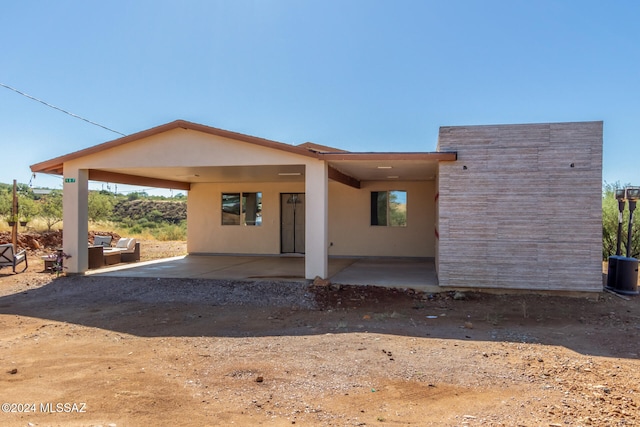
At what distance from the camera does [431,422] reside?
3.63 metres

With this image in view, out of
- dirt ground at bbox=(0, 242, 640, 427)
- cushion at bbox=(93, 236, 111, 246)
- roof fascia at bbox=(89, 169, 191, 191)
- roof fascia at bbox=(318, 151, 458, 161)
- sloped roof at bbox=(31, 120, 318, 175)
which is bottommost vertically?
dirt ground at bbox=(0, 242, 640, 427)

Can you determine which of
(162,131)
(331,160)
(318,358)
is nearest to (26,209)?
(162,131)

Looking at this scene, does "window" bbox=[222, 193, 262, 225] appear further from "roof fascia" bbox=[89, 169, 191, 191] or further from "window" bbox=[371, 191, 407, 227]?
"window" bbox=[371, 191, 407, 227]

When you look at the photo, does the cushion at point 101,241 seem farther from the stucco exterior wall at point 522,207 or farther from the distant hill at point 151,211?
the distant hill at point 151,211

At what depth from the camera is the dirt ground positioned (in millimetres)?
3857

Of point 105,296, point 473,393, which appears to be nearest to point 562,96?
point 473,393

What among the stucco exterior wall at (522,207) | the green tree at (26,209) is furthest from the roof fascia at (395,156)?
the green tree at (26,209)

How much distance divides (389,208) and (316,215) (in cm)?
614

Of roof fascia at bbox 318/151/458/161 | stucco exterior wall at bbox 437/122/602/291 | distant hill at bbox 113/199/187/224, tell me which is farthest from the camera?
distant hill at bbox 113/199/187/224

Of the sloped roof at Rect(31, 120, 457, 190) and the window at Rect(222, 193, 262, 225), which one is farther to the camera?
the window at Rect(222, 193, 262, 225)

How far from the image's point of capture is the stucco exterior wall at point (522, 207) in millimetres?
8742

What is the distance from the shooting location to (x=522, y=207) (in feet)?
29.6

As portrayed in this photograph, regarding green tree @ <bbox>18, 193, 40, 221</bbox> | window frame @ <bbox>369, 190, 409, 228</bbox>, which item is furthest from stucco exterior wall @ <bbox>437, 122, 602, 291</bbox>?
green tree @ <bbox>18, 193, 40, 221</bbox>

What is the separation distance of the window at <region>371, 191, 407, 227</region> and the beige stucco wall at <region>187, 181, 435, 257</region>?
0.55 ft
